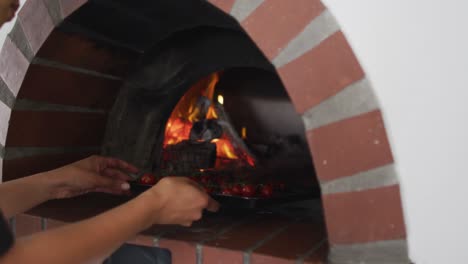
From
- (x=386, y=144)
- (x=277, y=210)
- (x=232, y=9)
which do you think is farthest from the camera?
(x=277, y=210)

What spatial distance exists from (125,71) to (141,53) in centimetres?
9

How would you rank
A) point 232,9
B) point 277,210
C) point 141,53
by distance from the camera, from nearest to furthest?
point 232,9 → point 277,210 → point 141,53

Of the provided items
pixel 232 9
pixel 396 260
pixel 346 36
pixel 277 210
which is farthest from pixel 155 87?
pixel 396 260

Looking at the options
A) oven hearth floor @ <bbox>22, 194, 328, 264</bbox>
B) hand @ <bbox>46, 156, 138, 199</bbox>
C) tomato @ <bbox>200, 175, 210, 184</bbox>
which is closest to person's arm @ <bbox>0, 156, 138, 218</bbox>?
hand @ <bbox>46, 156, 138, 199</bbox>

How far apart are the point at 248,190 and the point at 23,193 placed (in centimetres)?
56

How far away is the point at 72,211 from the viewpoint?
1255mm

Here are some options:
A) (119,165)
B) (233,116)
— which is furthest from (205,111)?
(119,165)

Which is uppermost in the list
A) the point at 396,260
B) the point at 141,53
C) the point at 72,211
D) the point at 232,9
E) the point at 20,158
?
the point at 141,53

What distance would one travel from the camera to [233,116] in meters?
1.79

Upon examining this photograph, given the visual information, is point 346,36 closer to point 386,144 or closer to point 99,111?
point 386,144

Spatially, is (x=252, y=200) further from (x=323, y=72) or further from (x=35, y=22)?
(x=35, y=22)

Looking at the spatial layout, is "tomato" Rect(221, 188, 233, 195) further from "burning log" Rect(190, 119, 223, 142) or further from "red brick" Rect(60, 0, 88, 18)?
"red brick" Rect(60, 0, 88, 18)

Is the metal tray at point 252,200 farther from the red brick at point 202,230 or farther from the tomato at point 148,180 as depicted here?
the tomato at point 148,180

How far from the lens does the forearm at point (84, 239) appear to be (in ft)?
2.15
